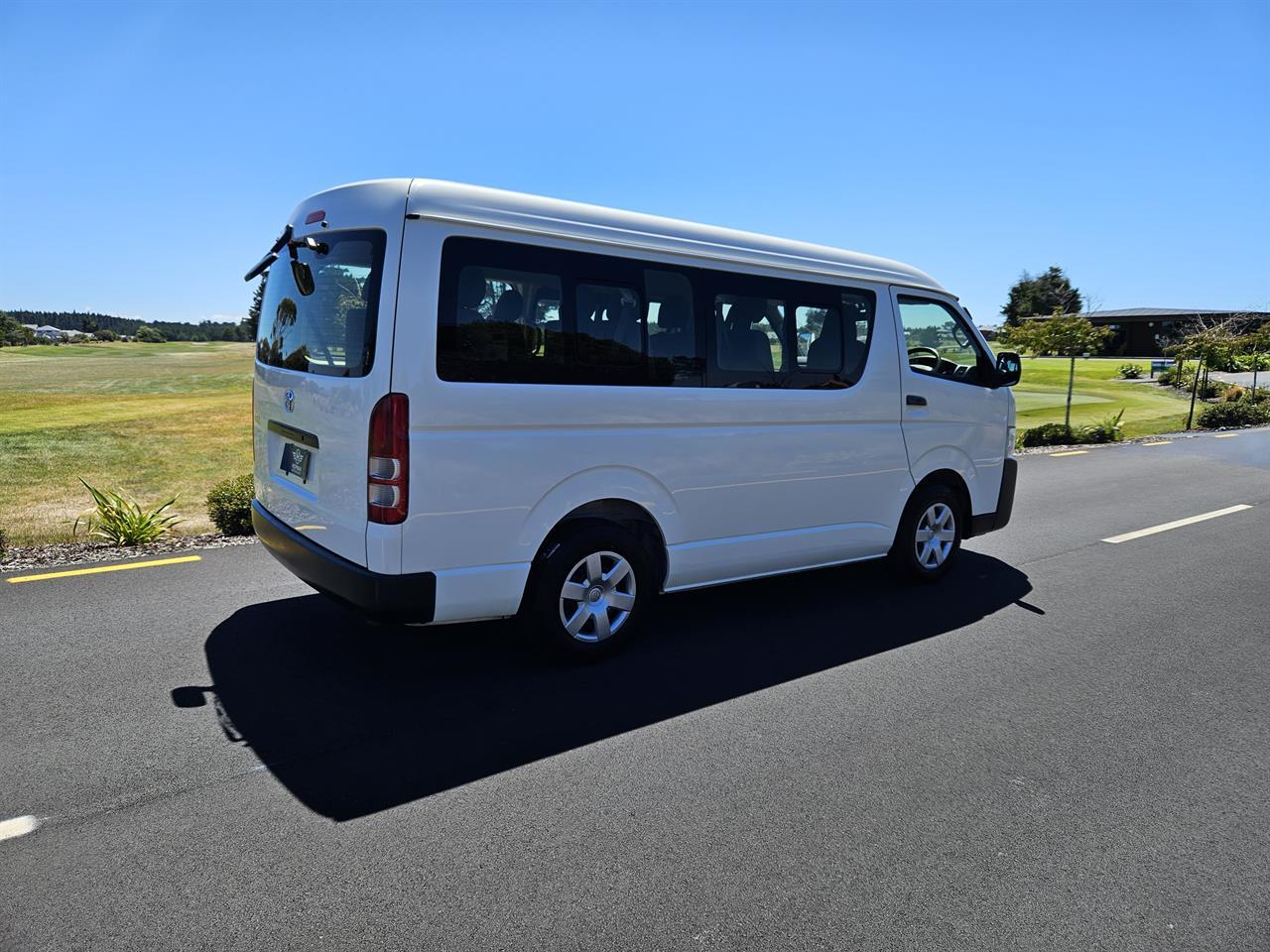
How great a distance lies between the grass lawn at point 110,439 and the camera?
11352mm

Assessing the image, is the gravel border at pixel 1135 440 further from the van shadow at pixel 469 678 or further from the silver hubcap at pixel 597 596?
the silver hubcap at pixel 597 596

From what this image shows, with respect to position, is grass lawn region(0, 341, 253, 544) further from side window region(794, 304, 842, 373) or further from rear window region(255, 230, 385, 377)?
side window region(794, 304, 842, 373)

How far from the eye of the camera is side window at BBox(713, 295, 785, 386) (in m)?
4.78

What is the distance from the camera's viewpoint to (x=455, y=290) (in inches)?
149

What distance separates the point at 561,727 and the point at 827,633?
6.84 ft

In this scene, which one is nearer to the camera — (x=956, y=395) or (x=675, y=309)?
(x=675, y=309)

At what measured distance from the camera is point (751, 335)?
16.1 feet

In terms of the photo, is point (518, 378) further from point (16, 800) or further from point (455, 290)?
point (16, 800)

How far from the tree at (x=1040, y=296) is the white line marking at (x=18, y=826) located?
4060 inches

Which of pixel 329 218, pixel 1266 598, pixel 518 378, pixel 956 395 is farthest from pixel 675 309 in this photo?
pixel 1266 598

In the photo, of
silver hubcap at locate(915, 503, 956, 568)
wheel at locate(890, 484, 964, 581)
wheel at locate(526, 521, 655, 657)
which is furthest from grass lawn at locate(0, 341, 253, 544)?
silver hubcap at locate(915, 503, 956, 568)

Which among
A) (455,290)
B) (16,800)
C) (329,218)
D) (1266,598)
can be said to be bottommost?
(16,800)

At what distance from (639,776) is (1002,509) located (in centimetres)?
445

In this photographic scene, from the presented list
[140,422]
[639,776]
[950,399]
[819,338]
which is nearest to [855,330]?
[819,338]
